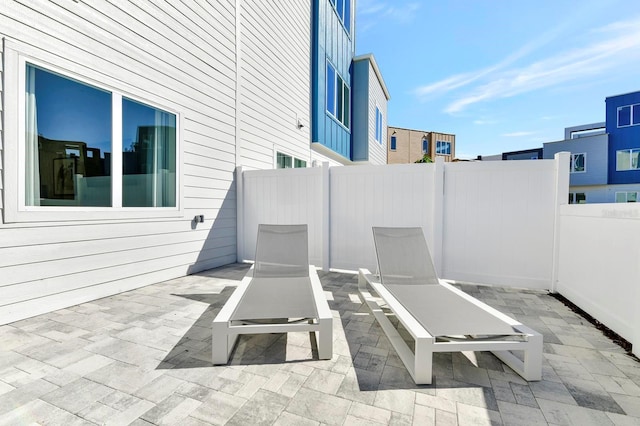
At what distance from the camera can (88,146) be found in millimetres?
3578

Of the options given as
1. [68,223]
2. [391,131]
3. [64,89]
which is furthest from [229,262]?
[391,131]

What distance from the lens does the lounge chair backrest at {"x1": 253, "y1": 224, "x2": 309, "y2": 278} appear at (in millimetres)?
3834

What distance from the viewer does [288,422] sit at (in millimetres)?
1647

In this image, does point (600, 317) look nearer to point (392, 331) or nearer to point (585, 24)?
point (392, 331)

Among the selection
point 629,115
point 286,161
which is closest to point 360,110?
point 286,161

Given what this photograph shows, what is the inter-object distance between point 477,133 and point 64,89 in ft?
102

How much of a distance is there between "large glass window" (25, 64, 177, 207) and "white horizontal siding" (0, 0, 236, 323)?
0.78 feet

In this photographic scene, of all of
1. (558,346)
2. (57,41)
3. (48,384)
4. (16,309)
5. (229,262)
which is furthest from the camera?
(229,262)

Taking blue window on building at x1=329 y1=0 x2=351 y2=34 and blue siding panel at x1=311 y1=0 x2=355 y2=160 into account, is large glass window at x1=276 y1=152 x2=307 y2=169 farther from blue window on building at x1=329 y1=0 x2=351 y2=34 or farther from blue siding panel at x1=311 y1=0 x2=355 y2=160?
blue window on building at x1=329 y1=0 x2=351 y2=34

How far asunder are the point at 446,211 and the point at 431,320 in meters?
2.94

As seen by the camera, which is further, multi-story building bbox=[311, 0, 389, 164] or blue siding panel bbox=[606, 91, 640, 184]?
blue siding panel bbox=[606, 91, 640, 184]

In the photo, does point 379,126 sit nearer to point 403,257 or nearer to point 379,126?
point 379,126

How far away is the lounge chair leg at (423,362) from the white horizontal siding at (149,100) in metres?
4.01

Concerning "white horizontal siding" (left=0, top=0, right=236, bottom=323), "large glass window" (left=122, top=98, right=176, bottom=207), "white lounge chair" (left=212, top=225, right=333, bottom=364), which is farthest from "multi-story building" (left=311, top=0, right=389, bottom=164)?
"white lounge chair" (left=212, top=225, right=333, bottom=364)
